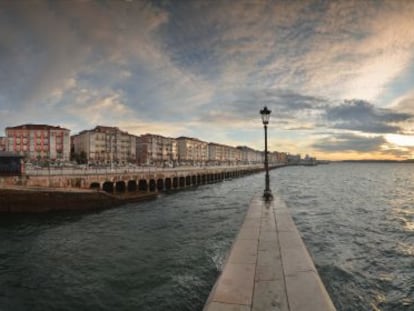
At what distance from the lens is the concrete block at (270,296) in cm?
489

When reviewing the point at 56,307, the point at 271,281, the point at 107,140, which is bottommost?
the point at 56,307

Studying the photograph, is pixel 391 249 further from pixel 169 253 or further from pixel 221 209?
pixel 221 209

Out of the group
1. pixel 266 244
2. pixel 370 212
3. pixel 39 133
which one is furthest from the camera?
pixel 39 133

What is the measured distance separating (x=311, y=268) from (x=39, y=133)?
113 meters

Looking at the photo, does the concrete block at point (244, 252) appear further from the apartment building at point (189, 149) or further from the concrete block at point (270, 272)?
the apartment building at point (189, 149)

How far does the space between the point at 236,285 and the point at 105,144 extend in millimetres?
113991

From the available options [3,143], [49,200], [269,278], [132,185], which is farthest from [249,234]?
[3,143]

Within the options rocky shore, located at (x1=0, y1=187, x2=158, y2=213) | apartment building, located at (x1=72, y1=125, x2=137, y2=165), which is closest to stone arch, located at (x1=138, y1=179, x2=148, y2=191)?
rocky shore, located at (x1=0, y1=187, x2=158, y2=213)

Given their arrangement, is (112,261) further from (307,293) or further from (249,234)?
(307,293)

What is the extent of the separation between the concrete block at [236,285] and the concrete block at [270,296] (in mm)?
140

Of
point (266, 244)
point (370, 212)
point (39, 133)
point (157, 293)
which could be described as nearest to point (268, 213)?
point (266, 244)

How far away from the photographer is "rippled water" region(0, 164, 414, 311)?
8.14 meters

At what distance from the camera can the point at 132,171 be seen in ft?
121

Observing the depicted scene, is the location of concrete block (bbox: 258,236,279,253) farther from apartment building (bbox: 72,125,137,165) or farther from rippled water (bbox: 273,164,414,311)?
apartment building (bbox: 72,125,137,165)
